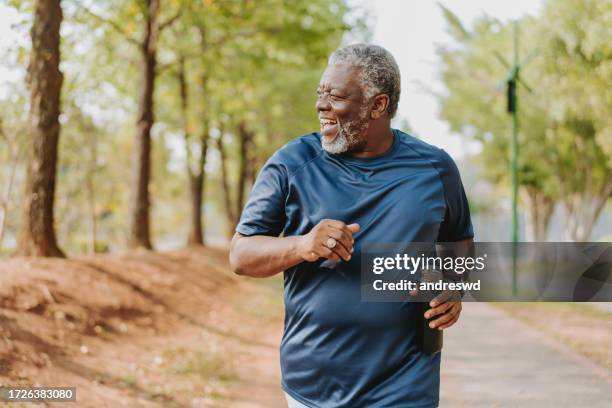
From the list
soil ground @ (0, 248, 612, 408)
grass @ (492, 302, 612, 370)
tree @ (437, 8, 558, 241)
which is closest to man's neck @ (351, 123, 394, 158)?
soil ground @ (0, 248, 612, 408)

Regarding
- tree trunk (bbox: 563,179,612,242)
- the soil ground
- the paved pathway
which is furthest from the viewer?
tree trunk (bbox: 563,179,612,242)

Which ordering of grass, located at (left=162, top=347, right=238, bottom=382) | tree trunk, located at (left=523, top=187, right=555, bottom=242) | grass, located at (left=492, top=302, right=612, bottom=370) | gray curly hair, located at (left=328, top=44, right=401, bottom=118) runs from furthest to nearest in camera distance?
1. tree trunk, located at (left=523, top=187, right=555, bottom=242)
2. grass, located at (left=492, top=302, right=612, bottom=370)
3. grass, located at (left=162, top=347, right=238, bottom=382)
4. gray curly hair, located at (left=328, top=44, right=401, bottom=118)

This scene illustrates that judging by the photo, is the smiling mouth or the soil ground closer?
the smiling mouth

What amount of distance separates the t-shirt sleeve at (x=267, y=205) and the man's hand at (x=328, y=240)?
0.90 feet

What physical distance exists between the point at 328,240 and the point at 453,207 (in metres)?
0.69

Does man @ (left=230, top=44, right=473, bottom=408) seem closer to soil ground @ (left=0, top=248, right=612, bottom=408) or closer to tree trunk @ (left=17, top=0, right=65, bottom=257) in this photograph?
soil ground @ (left=0, top=248, right=612, bottom=408)

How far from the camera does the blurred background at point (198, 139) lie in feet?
25.4

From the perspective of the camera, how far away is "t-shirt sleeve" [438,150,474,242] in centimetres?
238

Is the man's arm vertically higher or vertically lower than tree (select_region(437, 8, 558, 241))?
lower

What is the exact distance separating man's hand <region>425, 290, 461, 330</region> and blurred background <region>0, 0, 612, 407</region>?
4643 mm

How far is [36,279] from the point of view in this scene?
8273mm

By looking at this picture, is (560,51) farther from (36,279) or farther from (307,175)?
(307,175)

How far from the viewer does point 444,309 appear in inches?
88.7

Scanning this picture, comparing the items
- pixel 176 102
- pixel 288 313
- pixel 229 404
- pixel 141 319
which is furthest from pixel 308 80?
pixel 288 313
